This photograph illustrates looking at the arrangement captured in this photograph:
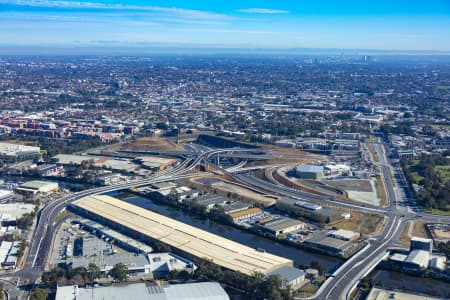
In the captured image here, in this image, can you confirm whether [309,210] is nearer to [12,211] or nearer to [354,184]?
[354,184]

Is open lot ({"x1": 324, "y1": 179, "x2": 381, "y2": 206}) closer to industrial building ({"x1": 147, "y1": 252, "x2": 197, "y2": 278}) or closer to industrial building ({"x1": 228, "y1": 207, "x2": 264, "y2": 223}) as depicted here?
industrial building ({"x1": 228, "y1": 207, "x2": 264, "y2": 223})

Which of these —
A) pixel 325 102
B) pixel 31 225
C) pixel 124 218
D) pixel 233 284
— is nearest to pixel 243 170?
pixel 124 218

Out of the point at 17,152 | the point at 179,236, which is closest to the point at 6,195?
the point at 17,152

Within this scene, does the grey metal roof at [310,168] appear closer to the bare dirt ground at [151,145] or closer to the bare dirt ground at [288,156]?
the bare dirt ground at [288,156]

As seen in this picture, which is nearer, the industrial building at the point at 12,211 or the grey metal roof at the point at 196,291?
the grey metal roof at the point at 196,291

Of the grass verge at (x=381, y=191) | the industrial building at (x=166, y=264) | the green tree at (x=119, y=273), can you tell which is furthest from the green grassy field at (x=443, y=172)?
the green tree at (x=119, y=273)
